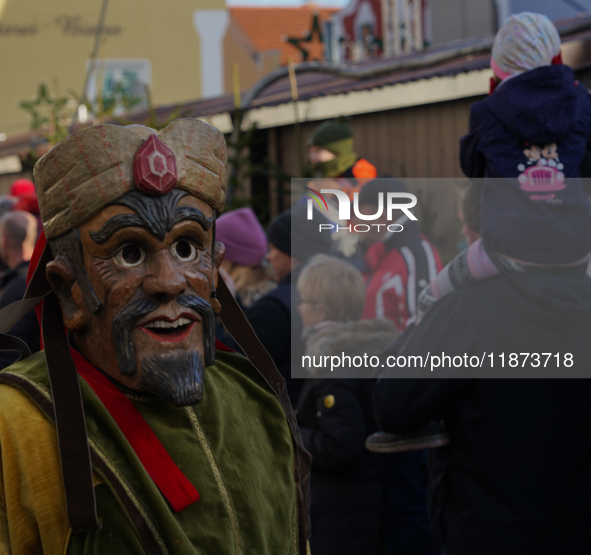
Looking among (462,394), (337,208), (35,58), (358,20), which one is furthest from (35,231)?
(35,58)

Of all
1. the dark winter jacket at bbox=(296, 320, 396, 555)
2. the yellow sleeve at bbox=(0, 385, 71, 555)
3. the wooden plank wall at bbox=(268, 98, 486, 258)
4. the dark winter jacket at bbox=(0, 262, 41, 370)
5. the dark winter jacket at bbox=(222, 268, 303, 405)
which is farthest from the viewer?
the wooden plank wall at bbox=(268, 98, 486, 258)

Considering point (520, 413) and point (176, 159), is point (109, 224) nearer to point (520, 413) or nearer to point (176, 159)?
point (176, 159)

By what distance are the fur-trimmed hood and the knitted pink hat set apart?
1071 mm

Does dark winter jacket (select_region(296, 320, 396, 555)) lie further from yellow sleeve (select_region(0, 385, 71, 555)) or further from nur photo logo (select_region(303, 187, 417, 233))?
yellow sleeve (select_region(0, 385, 71, 555))

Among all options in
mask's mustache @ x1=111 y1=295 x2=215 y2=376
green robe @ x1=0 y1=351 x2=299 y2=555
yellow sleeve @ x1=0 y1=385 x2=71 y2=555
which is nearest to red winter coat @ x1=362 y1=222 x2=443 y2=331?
green robe @ x1=0 y1=351 x2=299 y2=555

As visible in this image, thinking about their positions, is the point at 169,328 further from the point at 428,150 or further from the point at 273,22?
the point at 273,22

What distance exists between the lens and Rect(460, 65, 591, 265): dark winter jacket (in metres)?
2.43

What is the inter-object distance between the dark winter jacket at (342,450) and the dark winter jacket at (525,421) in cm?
48

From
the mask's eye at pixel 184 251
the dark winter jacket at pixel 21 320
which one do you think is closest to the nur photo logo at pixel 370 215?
the dark winter jacket at pixel 21 320

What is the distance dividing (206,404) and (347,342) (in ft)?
4.49

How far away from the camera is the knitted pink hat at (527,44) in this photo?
258 cm

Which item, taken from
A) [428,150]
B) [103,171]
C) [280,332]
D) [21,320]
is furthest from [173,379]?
[428,150]

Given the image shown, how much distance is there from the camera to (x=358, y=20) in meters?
15.6

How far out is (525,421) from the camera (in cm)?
243
